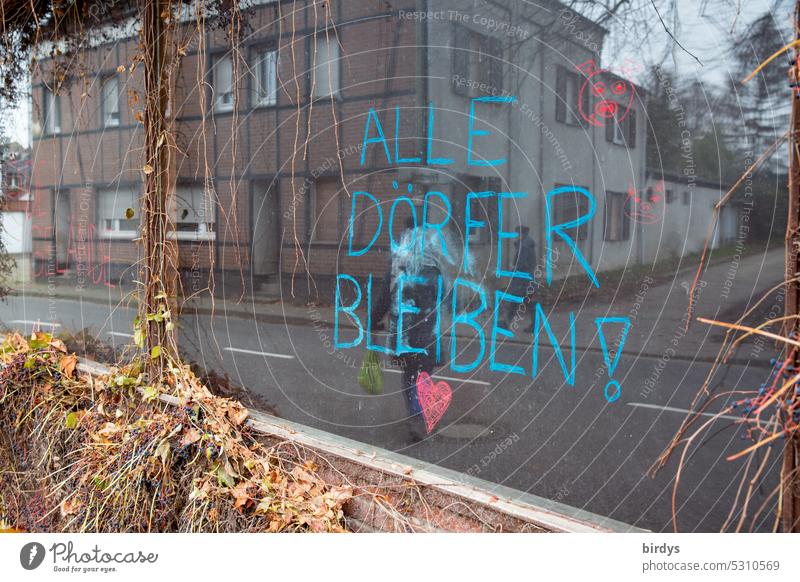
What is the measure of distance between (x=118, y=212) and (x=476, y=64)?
2.42m

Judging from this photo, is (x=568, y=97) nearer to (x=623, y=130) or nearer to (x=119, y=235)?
(x=623, y=130)

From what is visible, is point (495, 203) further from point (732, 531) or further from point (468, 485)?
point (732, 531)

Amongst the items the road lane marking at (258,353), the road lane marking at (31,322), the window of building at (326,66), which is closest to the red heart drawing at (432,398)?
the road lane marking at (258,353)

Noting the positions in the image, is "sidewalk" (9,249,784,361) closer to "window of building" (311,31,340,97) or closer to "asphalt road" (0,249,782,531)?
"asphalt road" (0,249,782,531)

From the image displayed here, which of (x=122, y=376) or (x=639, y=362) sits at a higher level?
(x=639, y=362)

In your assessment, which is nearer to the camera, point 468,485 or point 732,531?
point 732,531

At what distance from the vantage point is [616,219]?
7.75ft

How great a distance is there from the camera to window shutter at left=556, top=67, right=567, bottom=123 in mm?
2461

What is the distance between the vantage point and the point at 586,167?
7.93 feet

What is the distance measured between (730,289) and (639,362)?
365 mm

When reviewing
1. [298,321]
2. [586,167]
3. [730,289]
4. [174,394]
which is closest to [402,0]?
[586,167]

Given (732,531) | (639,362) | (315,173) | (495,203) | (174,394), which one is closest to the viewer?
(732,531)

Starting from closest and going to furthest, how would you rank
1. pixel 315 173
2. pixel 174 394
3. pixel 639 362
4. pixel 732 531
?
pixel 732 531 < pixel 639 362 < pixel 315 173 < pixel 174 394

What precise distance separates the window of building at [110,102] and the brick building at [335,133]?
0.04 feet
